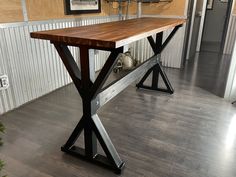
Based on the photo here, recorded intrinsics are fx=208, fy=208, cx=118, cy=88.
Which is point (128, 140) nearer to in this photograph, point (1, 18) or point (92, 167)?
point (92, 167)

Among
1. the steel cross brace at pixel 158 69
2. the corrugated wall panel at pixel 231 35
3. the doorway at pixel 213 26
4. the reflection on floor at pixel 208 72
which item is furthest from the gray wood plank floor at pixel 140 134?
the doorway at pixel 213 26

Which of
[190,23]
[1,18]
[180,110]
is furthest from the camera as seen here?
[190,23]

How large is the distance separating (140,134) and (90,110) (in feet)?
2.56

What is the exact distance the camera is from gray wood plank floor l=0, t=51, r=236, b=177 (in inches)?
69.0

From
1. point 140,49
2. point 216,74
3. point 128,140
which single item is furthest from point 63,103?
point 216,74

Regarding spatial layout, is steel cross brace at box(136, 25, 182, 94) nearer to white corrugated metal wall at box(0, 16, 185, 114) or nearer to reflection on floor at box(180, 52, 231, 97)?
reflection on floor at box(180, 52, 231, 97)

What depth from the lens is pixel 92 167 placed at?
1.78m

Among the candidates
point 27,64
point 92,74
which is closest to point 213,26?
point 27,64

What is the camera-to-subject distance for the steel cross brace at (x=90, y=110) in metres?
1.51

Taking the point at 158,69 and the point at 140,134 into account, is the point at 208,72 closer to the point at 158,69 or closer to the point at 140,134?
the point at 158,69

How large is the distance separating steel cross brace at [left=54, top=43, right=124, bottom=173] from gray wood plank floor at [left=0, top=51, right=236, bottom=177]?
0.25 ft

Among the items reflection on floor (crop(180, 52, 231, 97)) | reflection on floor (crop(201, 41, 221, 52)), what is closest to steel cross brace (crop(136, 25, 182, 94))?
reflection on floor (crop(180, 52, 231, 97))

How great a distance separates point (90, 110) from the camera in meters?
1.67

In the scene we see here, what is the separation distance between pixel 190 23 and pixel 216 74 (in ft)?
4.07
